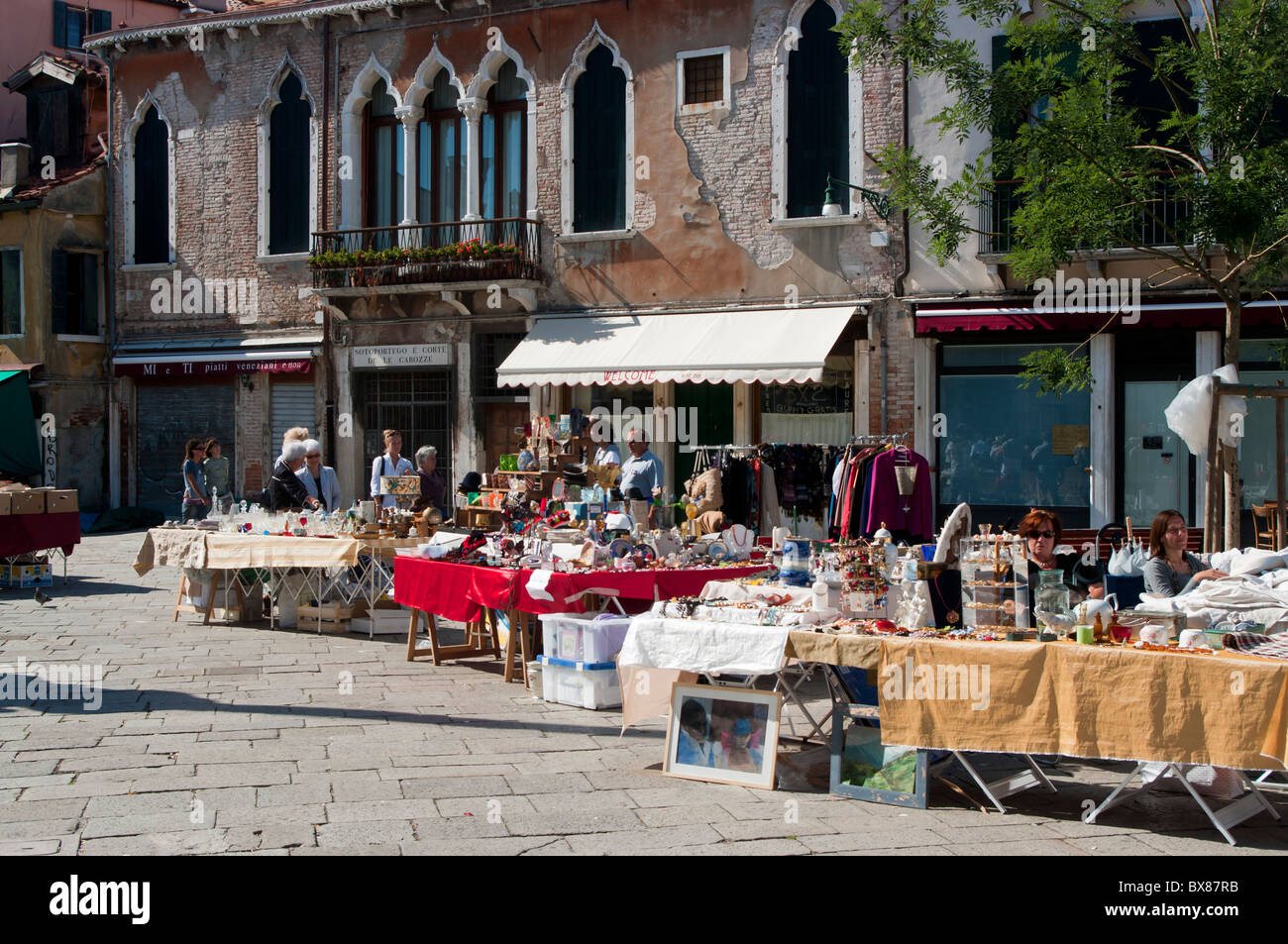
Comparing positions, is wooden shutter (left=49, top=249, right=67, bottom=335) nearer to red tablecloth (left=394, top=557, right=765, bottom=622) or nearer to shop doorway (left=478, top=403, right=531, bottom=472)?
shop doorway (left=478, top=403, right=531, bottom=472)

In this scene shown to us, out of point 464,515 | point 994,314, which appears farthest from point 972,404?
point 464,515

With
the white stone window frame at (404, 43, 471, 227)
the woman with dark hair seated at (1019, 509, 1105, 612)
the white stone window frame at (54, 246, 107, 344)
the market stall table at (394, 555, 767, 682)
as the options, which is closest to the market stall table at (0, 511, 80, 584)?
the market stall table at (394, 555, 767, 682)

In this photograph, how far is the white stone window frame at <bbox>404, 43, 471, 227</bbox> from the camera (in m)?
18.4

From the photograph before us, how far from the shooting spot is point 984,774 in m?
6.38

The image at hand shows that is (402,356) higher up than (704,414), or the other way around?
(402,356)

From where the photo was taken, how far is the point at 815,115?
53.1 feet

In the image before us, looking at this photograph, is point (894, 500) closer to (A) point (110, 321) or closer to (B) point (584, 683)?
(B) point (584, 683)

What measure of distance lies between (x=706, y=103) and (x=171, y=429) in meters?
10.5

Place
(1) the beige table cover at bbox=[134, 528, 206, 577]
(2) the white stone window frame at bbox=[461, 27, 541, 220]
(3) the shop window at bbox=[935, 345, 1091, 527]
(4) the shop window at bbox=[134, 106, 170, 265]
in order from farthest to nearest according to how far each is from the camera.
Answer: (4) the shop window at bbox=[134, 106, 170, 265]
(2) the white stone window frame at bbox=[461, 27, 541, 220]
(3) the shop window at bbox=[935, 345, 1091, 527]
(1) the beige table cover at bbox=[134, 528, 206, 577]

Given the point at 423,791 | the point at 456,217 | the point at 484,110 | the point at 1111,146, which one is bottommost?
the point at 423,791

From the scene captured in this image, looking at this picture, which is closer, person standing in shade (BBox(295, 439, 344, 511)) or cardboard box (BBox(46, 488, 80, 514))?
person standing in shade (BBox(295, 439, 344, 511))

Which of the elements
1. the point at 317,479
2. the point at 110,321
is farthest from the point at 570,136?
the point at 110,321

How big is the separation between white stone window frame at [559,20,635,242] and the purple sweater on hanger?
6.88 metres

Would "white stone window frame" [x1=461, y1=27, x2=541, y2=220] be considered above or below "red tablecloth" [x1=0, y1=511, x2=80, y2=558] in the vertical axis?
above
